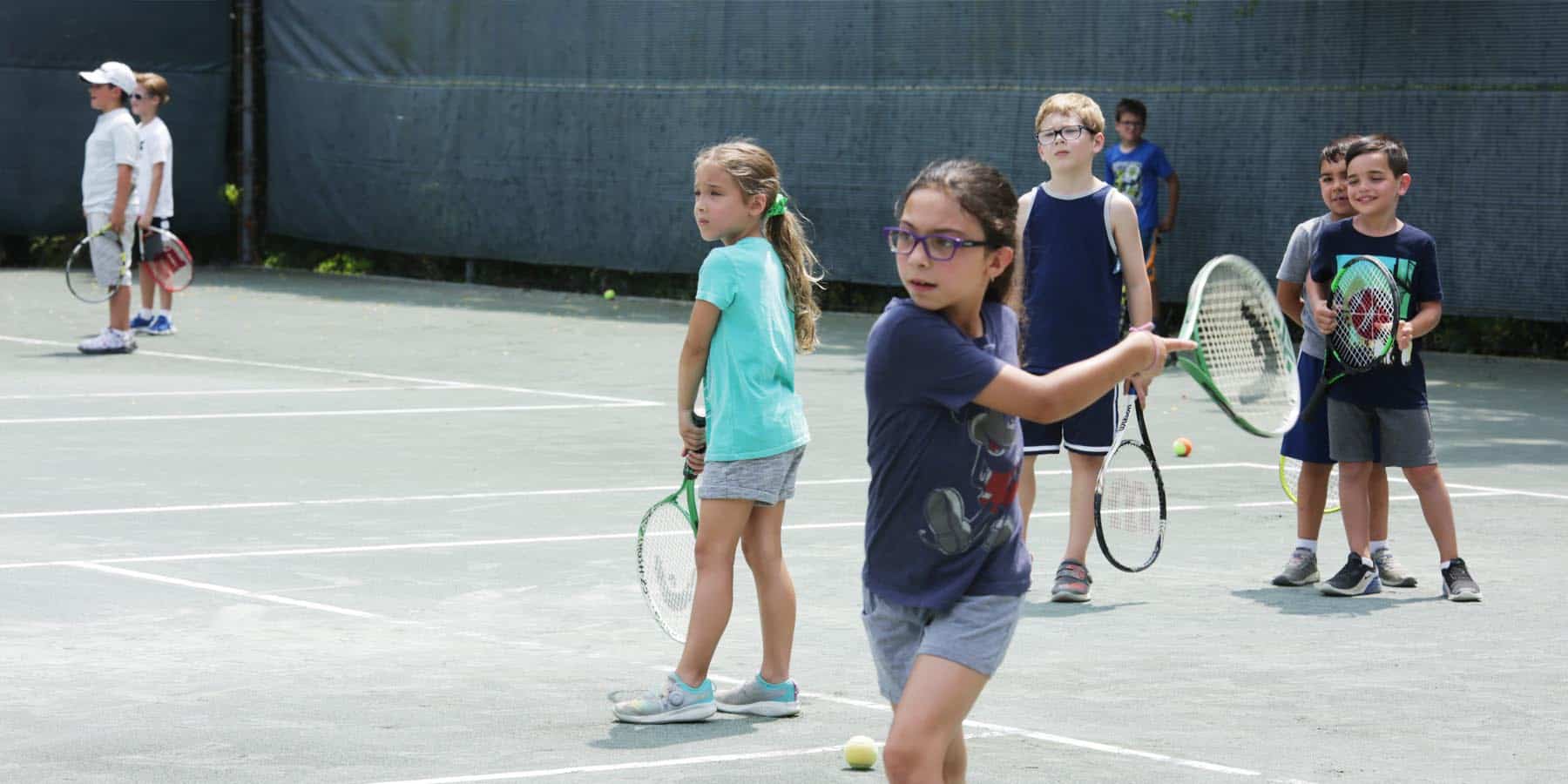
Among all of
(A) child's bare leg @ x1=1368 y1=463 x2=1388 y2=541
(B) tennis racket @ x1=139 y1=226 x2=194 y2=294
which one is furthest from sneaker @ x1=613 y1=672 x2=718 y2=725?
(B) tennis racket @ x1=139 y1=226 x2=194 y2=294

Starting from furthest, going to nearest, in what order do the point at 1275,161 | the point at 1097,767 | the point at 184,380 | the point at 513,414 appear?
the point at 1275,161, the point at 184,380, the point at 513,414, the point at 1097,767

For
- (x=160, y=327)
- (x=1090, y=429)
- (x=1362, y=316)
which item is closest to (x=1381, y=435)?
(x=1362, y=316)

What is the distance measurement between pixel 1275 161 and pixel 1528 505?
7.79 m

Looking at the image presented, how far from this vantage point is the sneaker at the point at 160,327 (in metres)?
17.7

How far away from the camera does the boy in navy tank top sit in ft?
25.0

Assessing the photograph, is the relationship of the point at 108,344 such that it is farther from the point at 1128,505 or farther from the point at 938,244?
the point at 938,244

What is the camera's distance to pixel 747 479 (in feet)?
19.3

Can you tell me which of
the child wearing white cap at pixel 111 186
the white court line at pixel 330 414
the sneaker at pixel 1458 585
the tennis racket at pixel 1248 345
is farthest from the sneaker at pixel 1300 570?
the child wearing white cap at pixel 111 186

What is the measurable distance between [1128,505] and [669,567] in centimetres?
221

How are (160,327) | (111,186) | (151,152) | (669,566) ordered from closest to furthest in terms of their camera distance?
(669,566), (111,186), (151,152), (160,327)

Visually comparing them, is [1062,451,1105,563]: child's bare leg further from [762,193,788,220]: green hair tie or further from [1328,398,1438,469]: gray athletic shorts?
[762,193,788,220]: green hair tie

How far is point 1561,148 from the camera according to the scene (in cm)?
1603

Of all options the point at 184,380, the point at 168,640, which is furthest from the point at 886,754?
the point at 184,380

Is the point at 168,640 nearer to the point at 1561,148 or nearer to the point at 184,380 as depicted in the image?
the point at 184,380
